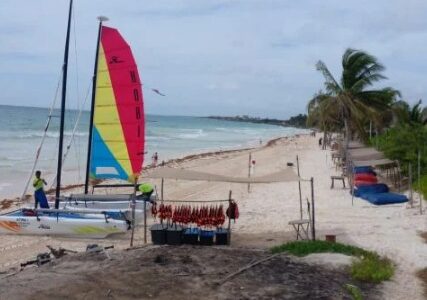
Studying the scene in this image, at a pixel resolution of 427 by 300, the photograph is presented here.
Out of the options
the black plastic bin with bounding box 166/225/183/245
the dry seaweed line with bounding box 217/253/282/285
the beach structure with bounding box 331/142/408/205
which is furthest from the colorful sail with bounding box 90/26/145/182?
the beach structure with bounding box 331/142/408/205

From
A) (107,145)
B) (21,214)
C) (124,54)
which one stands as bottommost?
(21,214)

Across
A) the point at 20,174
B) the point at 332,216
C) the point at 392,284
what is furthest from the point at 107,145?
the point at 20,174

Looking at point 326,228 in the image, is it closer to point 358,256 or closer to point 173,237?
point 358,256

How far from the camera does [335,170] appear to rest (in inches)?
1124

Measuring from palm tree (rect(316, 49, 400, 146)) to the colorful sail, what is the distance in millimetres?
14520

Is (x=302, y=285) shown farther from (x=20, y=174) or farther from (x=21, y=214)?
(x=20, y=174)

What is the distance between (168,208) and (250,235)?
2312 mm

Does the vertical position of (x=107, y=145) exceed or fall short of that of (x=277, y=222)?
it exceeds it

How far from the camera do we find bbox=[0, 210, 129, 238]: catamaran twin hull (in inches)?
547

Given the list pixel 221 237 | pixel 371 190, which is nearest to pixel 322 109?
pixel 371 190

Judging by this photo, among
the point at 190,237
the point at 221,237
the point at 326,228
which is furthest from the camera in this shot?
the point at 326,228

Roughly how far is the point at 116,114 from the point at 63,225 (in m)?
3.55

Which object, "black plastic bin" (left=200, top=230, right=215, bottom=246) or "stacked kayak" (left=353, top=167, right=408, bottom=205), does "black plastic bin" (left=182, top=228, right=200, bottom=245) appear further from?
"stacked kayak" (left=353, top=167, right=408, bottom=205)

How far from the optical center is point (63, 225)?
14.1 m
